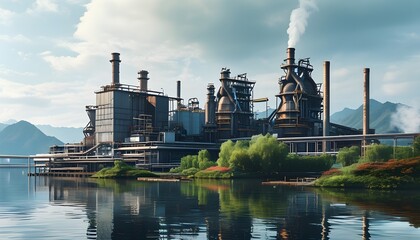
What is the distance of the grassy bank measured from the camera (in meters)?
71.8

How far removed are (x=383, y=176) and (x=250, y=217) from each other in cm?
4025

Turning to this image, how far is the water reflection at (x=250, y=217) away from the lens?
32.3 meters

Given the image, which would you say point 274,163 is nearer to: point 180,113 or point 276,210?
point 276,210

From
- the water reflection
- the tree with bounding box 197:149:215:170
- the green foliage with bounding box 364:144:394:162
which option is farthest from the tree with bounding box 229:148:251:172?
the water reflection

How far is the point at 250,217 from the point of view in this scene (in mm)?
40062

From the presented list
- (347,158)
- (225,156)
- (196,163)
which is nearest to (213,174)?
(225,156)

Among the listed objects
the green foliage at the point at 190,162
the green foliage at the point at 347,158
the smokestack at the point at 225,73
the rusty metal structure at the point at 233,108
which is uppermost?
the smokestack at the point at 225,73

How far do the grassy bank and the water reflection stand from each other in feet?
39.2

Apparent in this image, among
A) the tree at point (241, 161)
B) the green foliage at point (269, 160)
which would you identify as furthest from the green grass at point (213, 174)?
the green foliage at point (269, 160)

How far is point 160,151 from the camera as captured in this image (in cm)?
15000

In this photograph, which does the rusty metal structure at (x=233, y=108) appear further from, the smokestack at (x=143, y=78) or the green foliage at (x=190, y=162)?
the green foliage at (x=190, y=162)

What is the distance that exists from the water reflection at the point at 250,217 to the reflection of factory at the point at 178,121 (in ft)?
296

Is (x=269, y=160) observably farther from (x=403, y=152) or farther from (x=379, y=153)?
(x=403, y=152)

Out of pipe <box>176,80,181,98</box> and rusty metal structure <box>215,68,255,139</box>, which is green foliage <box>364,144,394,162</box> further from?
pipe <box>176,80,181,98</box>
